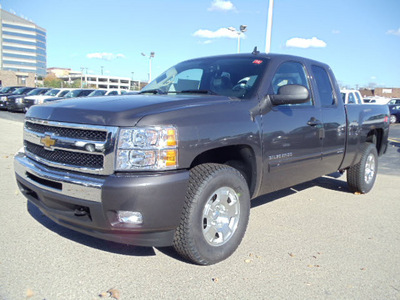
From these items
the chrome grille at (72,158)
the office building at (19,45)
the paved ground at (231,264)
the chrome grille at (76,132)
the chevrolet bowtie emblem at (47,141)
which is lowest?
the paved ground at (231,264)

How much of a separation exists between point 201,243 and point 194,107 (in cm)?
115

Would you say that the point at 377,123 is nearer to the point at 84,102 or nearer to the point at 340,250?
the point at 340,250

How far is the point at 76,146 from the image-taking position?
9.54ft

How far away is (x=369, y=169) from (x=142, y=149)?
4792 millimetres

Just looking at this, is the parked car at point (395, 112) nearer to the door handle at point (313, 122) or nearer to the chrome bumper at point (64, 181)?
the door handle at point (313, 122)

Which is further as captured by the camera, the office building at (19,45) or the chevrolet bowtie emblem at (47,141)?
the office building at (19,45)

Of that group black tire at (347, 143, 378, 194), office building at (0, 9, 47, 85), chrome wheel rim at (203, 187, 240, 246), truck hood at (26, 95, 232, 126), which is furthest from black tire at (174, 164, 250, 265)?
office building at (0, 9, 47, 85)

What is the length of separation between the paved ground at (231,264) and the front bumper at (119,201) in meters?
0.37

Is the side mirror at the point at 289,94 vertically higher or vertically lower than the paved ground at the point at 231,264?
higher

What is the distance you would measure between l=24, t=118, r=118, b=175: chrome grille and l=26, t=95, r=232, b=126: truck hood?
0.06m

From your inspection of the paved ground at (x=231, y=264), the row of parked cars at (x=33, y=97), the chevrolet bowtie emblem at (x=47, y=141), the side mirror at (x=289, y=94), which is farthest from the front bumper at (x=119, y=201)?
the row of parked cars at (x=33, y=97)

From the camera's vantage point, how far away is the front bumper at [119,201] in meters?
2.68

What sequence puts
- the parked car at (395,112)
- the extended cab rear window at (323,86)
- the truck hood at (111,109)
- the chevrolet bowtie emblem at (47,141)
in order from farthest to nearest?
the parked car at (395,112) < the extended cab rear window at (323,86) < the chevrolet bowtie emblem at (47,141) < the truck hood at (111,109)

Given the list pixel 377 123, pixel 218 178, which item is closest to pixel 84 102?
pixel 218 178
